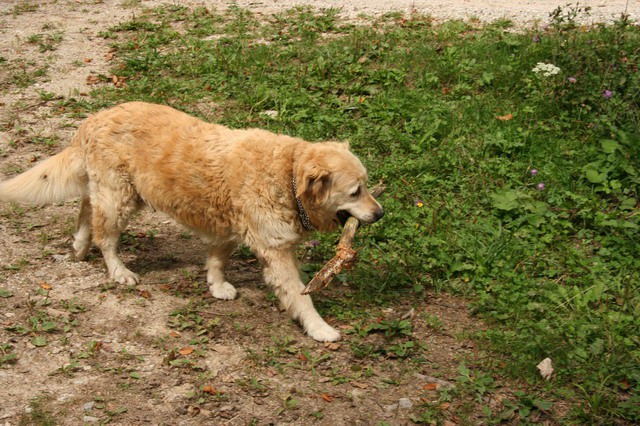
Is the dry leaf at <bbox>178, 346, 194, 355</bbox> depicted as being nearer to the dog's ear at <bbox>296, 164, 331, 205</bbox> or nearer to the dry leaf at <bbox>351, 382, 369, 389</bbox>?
the dry leaf at <bbox>351, 382, 369, 389</bbox>

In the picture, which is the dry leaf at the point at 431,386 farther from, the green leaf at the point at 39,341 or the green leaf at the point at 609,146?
the green leaf at the point at 609,146

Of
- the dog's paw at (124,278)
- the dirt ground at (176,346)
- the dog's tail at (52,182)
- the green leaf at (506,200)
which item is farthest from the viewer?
the green leaf at (506,200)

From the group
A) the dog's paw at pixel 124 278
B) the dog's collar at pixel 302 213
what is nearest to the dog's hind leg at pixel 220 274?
the dog's paw at pixel 124 278

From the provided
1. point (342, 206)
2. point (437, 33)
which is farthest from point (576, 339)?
point (437, 33)

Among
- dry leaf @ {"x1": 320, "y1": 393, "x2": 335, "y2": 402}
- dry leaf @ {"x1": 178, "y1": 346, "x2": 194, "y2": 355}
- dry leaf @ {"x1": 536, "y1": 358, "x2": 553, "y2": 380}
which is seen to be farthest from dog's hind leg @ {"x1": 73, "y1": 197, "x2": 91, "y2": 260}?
dry leaf @ {"x1": 536, "y1": 358, "x2": 553, "y2": 380}

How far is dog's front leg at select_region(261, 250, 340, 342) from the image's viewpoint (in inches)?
223

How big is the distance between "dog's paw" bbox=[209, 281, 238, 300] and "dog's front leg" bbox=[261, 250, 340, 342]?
0.56 m

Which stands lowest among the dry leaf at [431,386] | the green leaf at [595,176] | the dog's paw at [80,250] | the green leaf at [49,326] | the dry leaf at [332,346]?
the dry leaf at [332,346]

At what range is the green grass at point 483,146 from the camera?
5.39m

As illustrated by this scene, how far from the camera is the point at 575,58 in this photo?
26.2ft

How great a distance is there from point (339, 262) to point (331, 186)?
592 mm

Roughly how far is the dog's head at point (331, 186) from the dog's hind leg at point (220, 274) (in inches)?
38.3

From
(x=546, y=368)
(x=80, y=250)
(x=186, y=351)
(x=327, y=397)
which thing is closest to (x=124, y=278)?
(x=80, y=250)

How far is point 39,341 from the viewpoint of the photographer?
→ 5.29m
